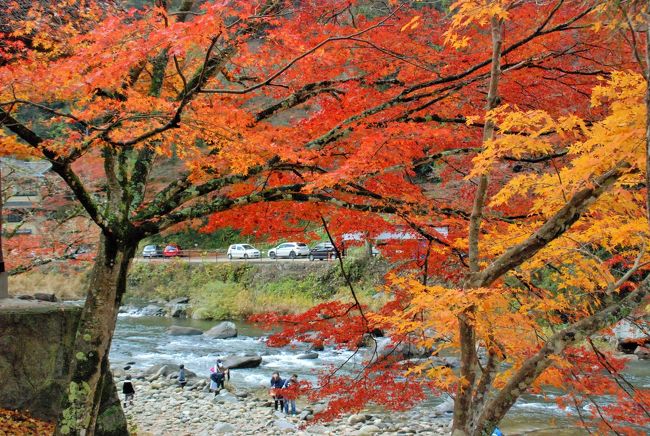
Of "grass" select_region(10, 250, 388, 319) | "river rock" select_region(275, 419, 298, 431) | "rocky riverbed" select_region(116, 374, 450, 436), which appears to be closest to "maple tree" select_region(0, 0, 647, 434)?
"rocky riverbed" select_region(116, 374, 450, 436)

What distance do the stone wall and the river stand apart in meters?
7.35

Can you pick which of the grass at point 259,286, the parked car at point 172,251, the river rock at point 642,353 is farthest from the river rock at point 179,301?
the river rock at point 642,353

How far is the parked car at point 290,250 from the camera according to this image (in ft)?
95.8

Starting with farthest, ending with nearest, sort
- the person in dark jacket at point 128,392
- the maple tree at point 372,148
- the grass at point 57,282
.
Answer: the grass at point 57,282, the person in dark jacket at point 128,392, the maple tree at point 372,148

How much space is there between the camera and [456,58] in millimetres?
7266

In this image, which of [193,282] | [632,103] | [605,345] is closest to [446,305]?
[632,103]

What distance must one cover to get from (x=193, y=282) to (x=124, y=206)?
23.5 meters

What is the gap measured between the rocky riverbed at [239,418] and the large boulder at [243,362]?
2.22 meters

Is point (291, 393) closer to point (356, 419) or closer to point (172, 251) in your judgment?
point (356, 419)

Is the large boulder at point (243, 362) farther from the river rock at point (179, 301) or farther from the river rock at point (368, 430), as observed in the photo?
the river rock at point (179, 301)

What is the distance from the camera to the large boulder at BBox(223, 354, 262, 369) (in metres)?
16.1

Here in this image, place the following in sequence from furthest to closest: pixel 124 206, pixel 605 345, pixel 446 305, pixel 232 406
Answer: pixel 605 345 < pixel 232 406 < pixel 124 206 < pixel 446 305

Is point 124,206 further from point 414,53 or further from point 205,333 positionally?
point 205,333

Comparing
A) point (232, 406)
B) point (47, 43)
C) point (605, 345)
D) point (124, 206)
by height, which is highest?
point (47, 43)
